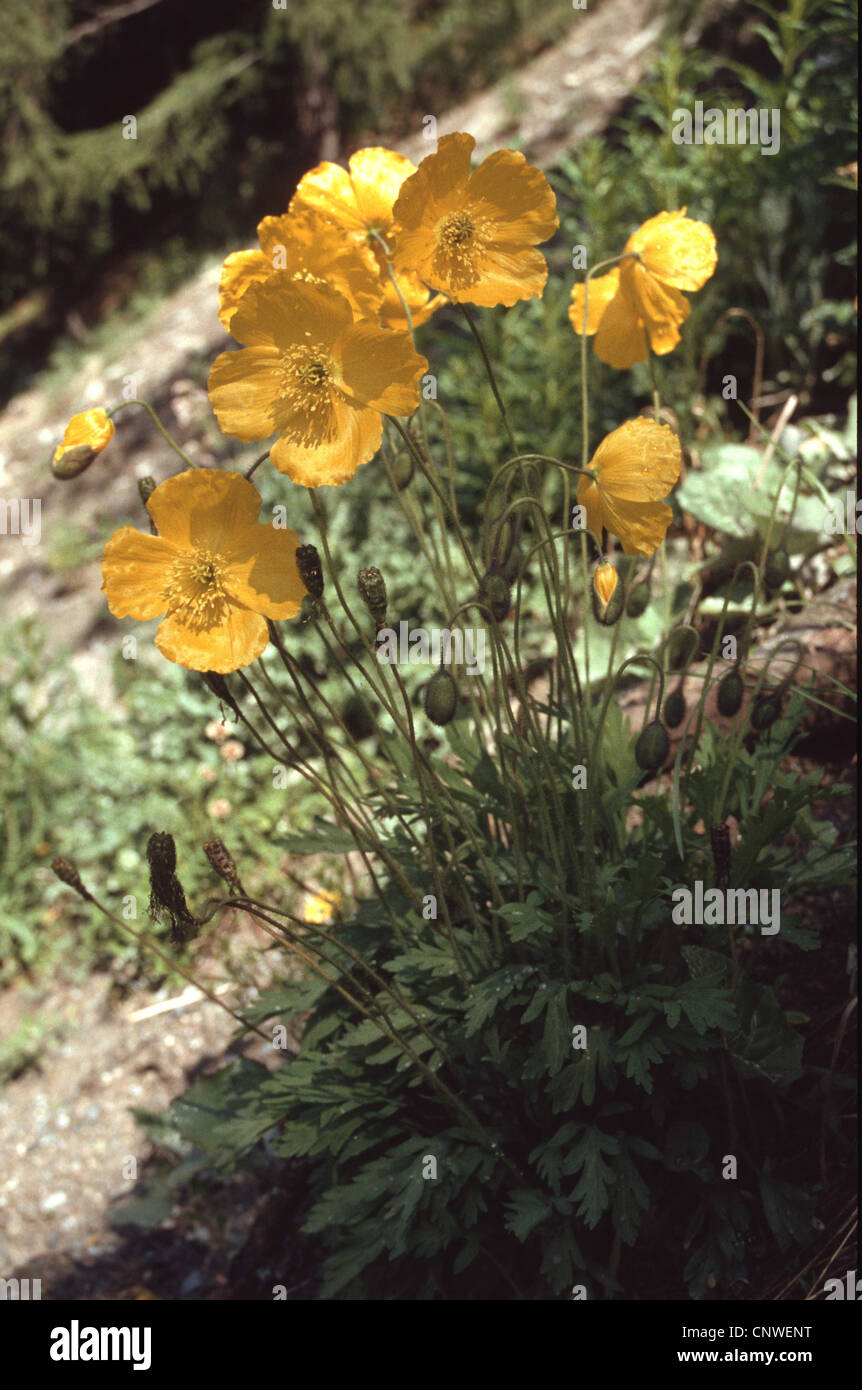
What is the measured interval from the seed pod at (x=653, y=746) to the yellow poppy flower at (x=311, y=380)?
26.3 inches

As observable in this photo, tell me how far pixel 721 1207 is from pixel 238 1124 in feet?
2.83

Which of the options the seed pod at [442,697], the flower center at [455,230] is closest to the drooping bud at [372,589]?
the seed pod at [442,697]

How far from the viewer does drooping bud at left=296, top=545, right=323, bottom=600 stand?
1.48m

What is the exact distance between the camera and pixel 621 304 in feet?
5.98

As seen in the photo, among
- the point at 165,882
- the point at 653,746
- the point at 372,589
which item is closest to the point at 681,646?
the point at 653,746

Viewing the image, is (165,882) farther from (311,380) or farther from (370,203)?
(370,203)

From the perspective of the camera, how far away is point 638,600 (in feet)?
6.79

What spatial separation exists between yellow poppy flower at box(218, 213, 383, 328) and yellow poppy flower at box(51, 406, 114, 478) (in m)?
0.23

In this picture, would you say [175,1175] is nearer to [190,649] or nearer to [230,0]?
[190,649]

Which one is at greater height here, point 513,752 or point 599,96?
point 599,96

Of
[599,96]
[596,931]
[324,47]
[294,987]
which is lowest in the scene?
[294,987]

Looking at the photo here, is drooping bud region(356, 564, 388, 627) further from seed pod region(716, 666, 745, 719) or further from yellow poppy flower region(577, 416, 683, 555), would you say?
seed pod region(716, 666, 745, 719)
